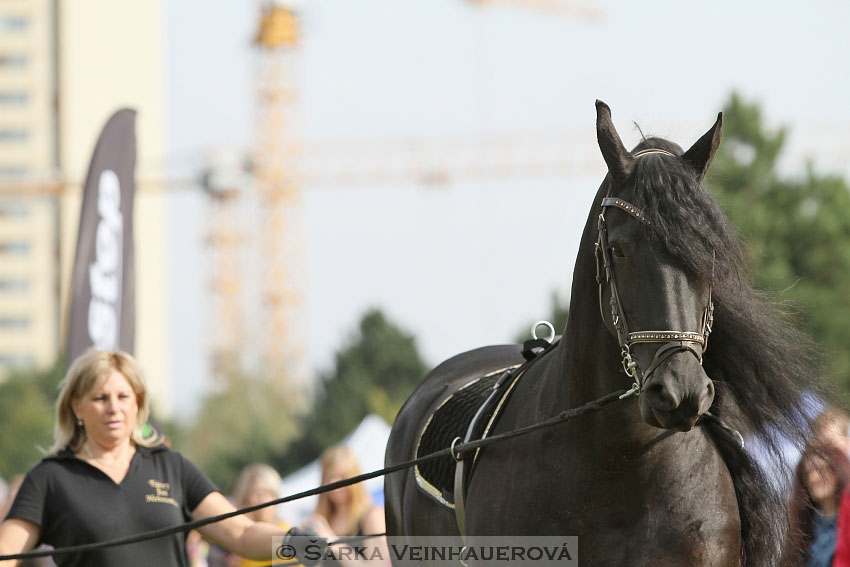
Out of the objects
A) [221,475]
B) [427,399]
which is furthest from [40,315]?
[427,399]

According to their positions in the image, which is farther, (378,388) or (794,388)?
(378,388)

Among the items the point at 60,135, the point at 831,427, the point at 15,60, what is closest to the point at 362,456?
the point at 831,427

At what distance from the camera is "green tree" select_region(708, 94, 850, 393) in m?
27.4

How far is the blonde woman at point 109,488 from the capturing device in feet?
17.6

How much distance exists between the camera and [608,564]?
4477 mm

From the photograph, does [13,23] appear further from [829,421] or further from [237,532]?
[829,421]

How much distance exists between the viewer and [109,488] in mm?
5453

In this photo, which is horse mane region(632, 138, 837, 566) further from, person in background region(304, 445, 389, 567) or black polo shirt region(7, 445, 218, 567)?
person in background region(304, 445, 389, 567)

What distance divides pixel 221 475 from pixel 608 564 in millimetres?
36737

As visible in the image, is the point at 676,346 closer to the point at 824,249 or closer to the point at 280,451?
the point at 824,249

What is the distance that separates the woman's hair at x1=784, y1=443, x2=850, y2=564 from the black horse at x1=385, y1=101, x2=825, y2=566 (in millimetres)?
126

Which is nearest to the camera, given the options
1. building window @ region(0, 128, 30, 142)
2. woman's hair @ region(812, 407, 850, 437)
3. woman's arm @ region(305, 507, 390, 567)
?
woman's hair @ region(812, 407, 850, 437)

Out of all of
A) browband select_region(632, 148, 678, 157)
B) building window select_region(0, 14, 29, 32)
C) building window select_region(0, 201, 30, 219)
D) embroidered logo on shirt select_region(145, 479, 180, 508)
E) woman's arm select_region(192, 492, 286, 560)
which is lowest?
building window select_region(0, 201, 30, 219)

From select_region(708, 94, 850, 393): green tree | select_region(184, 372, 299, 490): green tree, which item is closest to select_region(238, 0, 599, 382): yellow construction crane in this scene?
select_region(184, 372, 299, 490): green tree
